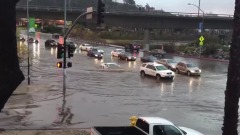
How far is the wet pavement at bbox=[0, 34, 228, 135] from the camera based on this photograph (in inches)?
959

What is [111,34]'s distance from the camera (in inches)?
5694

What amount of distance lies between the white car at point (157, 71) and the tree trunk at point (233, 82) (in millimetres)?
38281

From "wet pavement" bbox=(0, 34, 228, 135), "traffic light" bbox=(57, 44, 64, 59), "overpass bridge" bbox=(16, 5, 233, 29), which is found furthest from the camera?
"overpass bridge" bbox=(16, 5, 233, 29)

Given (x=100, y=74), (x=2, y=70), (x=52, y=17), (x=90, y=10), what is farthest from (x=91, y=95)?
(x=52, y=17)

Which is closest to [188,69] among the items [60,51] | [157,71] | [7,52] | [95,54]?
[157,71]

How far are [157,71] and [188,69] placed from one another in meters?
6.31

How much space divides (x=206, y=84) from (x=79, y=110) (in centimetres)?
2100

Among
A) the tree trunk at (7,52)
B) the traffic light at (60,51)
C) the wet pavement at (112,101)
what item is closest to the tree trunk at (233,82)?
the tree trunk at (7,52)

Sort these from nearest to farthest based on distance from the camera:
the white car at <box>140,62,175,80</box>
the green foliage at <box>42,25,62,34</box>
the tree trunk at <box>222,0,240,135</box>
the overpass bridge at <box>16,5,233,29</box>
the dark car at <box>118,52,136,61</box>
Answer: the tree trunk at <box>222,0,240,135</box>
the white car at <box>140,62,175,80</box>
the dark car at <box>118,52,136,61</box>
the overpass bridge at <box>16,5,233,29</box>
the green foliage at <box>42,25,62,34</box>

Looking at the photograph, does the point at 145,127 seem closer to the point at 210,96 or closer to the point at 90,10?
the point at 90,10

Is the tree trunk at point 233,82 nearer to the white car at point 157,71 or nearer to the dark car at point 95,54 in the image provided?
the white car at point 157,71

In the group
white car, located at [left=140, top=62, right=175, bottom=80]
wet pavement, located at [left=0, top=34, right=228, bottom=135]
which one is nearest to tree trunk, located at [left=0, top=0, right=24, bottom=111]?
wet pavement, located at [left=0, top=34, right=228, bottom=135]

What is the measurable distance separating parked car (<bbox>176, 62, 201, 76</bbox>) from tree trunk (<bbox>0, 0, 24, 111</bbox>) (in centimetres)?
4428

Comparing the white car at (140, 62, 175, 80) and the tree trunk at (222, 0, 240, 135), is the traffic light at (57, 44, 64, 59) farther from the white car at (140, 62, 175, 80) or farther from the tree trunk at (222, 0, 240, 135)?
the tree trunk at (222, 0, 240, 135)
